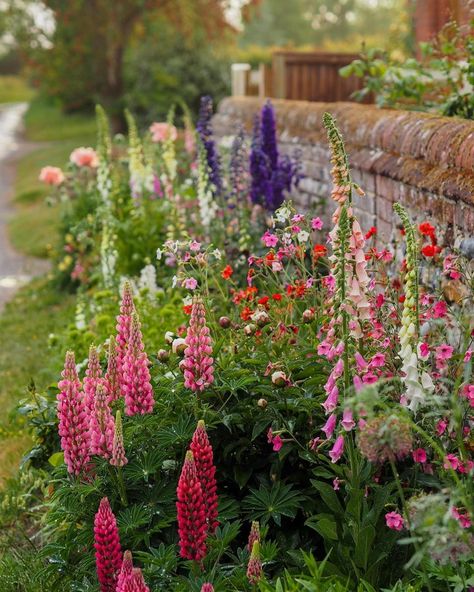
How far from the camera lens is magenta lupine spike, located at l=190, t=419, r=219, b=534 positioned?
2.73m

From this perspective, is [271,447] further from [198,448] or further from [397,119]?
[397,119]

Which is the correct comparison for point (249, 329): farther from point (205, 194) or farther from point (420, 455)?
point (205, 194)

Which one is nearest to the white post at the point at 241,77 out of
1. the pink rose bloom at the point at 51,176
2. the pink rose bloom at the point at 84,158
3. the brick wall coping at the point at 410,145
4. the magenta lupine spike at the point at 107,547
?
the pink rose bloom at the point at 84,158

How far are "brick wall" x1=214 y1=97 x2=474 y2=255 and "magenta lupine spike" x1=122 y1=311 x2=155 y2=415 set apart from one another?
1.67 m

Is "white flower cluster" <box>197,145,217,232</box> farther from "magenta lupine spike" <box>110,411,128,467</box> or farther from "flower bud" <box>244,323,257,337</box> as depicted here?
"magenta lupine spike" <box>110,411,128,467</box>

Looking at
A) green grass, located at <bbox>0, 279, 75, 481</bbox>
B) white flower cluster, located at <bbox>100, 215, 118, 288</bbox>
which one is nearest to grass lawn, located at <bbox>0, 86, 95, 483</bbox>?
green grass, located at <bbox>0, 279, 75, 481</bbox>

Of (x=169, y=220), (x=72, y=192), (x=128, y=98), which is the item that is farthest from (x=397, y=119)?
(x=128, y=98)

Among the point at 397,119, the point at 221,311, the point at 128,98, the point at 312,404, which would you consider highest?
the point at 397,119

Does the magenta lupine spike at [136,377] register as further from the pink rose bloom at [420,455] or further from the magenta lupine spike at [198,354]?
the pink rose bloom at [420,455]

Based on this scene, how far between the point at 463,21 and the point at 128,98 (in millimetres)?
15180

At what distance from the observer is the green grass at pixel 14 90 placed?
6047cm

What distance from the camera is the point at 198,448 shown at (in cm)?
274

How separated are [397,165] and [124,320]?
248 centimetres

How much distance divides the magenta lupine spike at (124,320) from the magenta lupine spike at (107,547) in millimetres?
736
